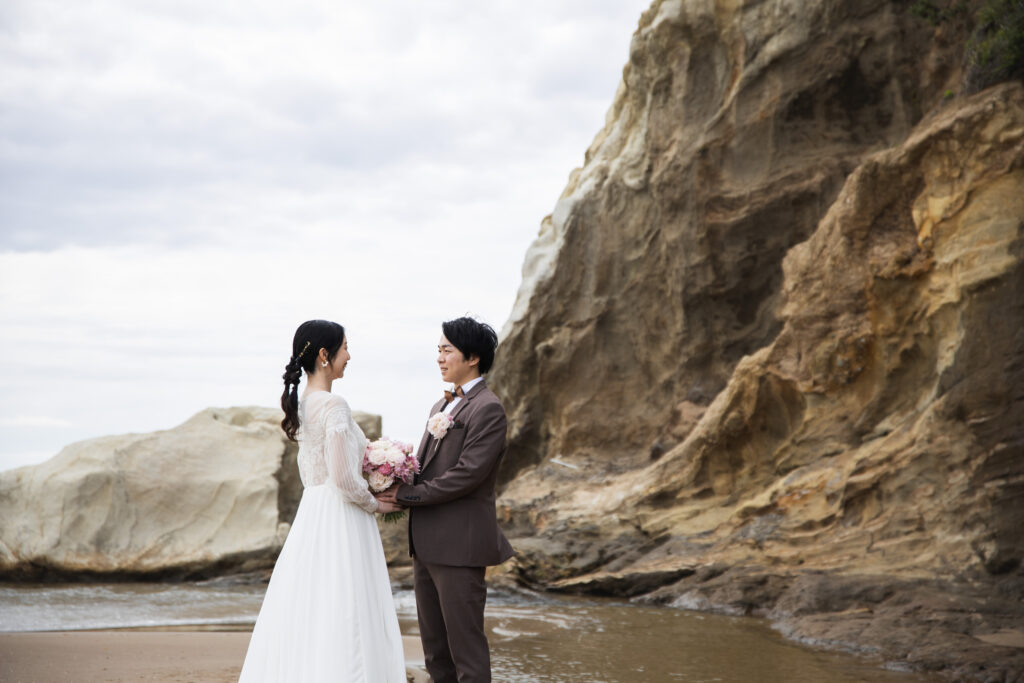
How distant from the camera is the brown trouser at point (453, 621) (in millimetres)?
4102

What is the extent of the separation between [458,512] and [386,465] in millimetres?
380

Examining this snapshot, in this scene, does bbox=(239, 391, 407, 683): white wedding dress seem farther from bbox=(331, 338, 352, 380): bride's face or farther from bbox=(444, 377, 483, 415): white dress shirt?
bbox=(444, 377, 483, 415): white dress shirt

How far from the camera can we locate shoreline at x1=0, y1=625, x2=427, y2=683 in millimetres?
5543

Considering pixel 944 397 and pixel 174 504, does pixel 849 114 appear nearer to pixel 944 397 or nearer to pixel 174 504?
pixel 944 397

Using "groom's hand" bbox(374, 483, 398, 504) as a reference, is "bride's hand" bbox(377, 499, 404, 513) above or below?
below

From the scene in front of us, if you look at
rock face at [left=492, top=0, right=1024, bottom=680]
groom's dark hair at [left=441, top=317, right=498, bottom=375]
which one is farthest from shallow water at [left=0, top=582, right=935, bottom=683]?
groom's dark hair at [left=441, top=317, right=498, bottom=375]

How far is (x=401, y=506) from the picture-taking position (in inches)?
168

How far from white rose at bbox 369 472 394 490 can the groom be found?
7 cm

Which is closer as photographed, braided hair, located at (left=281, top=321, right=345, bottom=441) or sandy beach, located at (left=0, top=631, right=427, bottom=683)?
braided hair, located at (left=281, top=321, right=345, bottom=441)

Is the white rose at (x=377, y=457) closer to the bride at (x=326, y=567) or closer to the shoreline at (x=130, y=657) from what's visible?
the bride at (x=326, y=567)

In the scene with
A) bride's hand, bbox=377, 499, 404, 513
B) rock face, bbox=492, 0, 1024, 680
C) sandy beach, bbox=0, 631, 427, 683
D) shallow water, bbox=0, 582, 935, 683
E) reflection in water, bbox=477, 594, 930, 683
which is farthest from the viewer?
rock face, bbox=492, 0, 1024, 680

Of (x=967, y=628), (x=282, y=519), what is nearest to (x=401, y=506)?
(x=967, y=628)

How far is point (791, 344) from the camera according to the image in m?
10.6

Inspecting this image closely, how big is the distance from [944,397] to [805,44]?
6310mm
